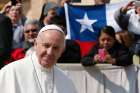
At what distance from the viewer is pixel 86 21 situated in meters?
9.66

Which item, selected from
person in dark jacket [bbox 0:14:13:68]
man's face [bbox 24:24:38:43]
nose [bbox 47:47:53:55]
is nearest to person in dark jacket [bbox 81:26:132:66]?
man's face [bbox 24:24:38:43]

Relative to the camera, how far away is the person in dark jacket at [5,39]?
25.6ft

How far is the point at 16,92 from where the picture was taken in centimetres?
528

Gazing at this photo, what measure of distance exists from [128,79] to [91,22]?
1.91 meters

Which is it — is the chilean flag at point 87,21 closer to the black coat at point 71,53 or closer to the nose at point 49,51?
the black coat at point 71,53

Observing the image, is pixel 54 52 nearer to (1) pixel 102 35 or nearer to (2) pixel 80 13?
(1) pixel 102 35

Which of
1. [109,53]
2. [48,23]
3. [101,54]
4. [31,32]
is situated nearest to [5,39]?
[31,32]

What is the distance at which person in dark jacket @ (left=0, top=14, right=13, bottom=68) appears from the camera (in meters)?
7.80

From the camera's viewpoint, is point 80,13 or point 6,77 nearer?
point 6,77

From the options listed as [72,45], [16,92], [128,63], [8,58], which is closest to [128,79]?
[128,63]

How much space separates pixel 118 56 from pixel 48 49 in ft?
10.3

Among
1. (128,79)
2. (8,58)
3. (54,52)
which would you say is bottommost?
(128,79)

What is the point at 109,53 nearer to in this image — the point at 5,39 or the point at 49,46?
the point at 5,39

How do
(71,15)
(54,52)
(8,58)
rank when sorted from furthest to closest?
(71,15)
(8,58)
(54,52)
